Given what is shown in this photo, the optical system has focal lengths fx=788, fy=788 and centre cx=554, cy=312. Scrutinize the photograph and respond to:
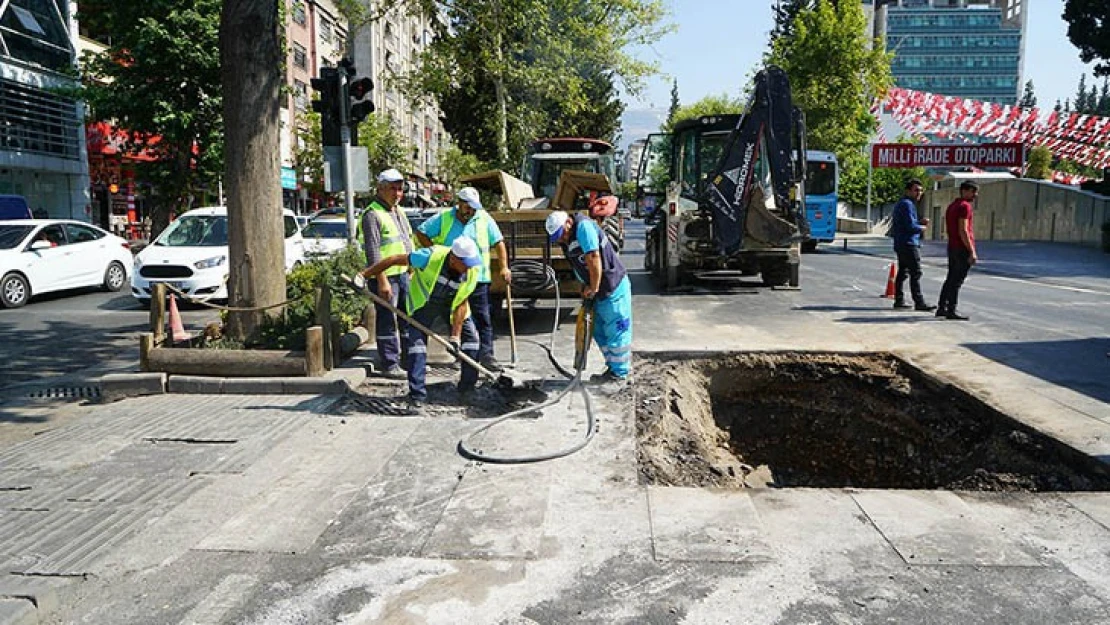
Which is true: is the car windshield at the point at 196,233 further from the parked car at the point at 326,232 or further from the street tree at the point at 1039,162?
the street tree at the point at 1039,162

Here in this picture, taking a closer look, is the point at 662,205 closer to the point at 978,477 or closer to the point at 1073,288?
the point at 1073,288

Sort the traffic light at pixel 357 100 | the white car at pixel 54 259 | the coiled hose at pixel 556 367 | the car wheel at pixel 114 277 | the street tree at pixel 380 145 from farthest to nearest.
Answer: the street tree at pixel 380 145
the car wheel at pixel 114 277
the white car at pixel 54 259
the traffic light at pixel 357 100
the coiled hose at pixel 556 367

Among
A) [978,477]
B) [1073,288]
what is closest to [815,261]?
[1073,288]

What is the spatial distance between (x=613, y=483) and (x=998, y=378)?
4.43 meters

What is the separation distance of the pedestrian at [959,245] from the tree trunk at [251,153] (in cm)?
837

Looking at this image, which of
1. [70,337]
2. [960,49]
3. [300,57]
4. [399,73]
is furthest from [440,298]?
[960,49]

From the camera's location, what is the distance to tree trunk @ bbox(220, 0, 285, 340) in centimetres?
753

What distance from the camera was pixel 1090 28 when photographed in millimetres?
32531

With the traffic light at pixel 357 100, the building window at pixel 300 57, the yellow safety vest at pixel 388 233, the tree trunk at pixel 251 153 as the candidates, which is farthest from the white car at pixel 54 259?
the building window at pixel 300 57

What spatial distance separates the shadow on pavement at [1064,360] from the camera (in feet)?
22.5

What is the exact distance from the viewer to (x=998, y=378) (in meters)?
7.12

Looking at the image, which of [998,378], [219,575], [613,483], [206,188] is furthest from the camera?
[206,188]

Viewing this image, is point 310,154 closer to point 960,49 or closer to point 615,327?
point 615,327

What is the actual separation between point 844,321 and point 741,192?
3.01 metres
